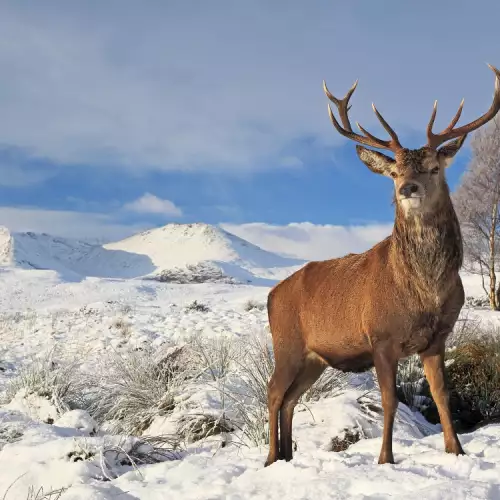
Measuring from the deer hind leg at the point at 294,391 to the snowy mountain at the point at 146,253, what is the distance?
126 feet

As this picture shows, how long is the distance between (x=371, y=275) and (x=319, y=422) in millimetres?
1920

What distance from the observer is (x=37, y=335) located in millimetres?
12633

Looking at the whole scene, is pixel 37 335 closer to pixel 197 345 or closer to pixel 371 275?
pixel 197 345

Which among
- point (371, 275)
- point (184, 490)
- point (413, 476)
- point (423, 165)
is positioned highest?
point (423, 165)

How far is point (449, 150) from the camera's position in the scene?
3896mm

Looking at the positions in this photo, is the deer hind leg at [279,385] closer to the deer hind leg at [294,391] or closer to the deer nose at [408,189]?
the deer hind leg at [294,391]

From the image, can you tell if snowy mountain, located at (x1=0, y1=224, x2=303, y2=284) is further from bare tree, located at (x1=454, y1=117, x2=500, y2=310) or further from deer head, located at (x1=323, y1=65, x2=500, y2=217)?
deer head, located at (x1=323, y1=65, x2=500, y2=217)

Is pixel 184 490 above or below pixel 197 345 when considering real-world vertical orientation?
below

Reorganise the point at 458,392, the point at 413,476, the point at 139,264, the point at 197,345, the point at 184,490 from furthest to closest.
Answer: the point at 139,264 < the point at 197,345 < the point at 458,392 < the point at 184,490 < the point at 413,476

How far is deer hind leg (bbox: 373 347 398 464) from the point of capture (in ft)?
11.5

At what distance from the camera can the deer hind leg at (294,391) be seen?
417 cm

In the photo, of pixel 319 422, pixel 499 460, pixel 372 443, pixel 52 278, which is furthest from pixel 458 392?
pixel 52 278

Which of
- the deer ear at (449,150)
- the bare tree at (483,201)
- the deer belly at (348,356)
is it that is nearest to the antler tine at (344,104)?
the deer ear at (449,150)

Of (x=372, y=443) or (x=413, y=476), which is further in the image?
(x=372, y=443)
